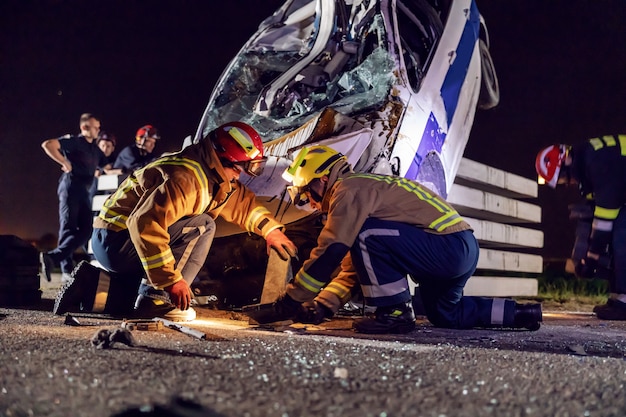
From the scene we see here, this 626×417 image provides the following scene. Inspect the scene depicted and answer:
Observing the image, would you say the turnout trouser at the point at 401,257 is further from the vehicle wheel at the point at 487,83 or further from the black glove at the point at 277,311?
the vehicle wheel at the point at 487,83

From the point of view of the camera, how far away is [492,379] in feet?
5.83

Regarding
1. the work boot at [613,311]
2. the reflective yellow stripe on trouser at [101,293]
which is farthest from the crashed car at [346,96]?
the work boot at [613,311]

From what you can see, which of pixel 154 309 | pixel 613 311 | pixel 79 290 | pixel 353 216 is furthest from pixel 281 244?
pixel 613 311

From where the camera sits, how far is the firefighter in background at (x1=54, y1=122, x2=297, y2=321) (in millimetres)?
3105

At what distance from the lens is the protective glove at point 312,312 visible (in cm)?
317

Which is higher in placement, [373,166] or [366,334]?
[373,166]

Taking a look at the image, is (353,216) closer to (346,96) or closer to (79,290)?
(346,96)

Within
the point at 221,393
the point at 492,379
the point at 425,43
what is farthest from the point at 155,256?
the point at 425,43

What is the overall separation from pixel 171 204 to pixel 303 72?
→ 1899 millimetres

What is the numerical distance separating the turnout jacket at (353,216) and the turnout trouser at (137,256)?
78 cm

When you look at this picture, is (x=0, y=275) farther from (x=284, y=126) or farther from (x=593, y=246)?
(x=593, y=246)

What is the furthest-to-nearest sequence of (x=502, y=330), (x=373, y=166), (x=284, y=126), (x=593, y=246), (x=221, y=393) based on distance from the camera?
(x=593, y=246), (x=284, y=126), (x=373, y=166), (x=502, y=330), (x=221, y=393)

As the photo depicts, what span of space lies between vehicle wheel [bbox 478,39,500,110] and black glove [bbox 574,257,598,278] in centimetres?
208

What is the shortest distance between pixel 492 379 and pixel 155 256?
1844 millimetres
